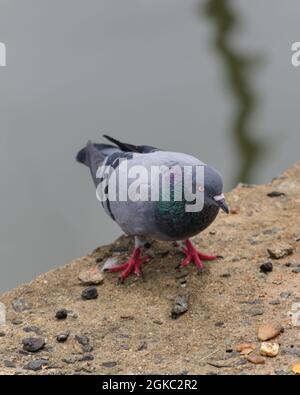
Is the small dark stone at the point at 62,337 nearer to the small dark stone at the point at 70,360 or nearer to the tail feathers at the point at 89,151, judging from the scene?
the small dark stone at the point at 70,360

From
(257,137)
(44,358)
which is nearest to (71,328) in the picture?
(44,358)

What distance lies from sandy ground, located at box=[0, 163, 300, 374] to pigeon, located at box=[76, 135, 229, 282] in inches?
5.5

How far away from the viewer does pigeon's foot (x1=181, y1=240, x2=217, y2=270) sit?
13.2 feet

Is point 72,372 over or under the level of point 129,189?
under

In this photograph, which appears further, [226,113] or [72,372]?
[226,113]

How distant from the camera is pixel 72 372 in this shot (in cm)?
321

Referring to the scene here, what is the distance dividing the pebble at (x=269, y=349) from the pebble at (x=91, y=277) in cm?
113

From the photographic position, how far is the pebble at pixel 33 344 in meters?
3.42

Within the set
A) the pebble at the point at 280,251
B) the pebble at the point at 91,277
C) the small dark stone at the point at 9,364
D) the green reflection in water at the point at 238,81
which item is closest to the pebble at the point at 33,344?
the small dark stone at the point at 9,364

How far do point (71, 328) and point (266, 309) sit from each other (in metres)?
0.95

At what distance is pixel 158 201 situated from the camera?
3672 mm

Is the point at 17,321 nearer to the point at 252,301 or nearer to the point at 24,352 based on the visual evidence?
the point at 24,352

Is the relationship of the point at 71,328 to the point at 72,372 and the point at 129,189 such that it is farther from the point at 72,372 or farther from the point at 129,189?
the point at 129,189
